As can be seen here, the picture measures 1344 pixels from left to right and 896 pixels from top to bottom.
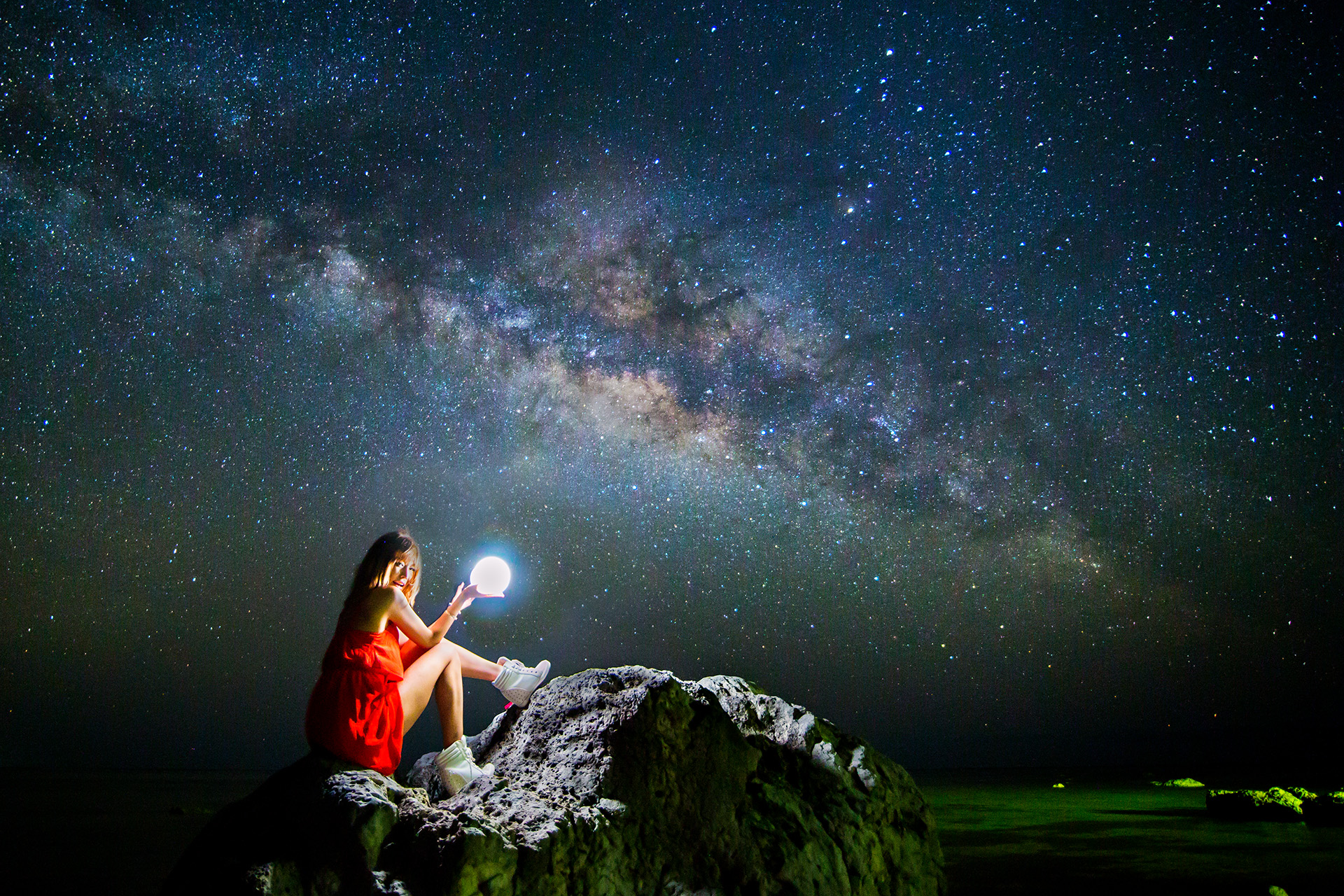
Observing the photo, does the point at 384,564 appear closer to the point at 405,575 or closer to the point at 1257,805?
the point at 405,575

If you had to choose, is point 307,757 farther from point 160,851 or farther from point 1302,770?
point 1302,770

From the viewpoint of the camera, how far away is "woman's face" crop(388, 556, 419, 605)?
452 centimetres

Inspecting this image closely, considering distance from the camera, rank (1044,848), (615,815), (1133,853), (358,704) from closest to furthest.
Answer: (615,815), (358,704), (1133,853), (1044,848)

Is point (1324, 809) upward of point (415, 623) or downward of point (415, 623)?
downward

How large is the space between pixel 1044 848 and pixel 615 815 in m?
11.5

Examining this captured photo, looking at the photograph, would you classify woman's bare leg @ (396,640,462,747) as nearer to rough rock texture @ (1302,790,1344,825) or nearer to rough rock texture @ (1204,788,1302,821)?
rough rock texture @ (1302,790,1344,825)

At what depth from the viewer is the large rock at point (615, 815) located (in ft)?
11.2

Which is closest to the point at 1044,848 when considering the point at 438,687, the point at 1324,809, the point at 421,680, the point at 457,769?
the point at 1324,809

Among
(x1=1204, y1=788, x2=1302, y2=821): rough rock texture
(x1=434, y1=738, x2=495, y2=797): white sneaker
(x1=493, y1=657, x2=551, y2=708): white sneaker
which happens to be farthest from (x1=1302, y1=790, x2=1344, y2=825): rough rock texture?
(x1=434, y1=738, x2=495, y2=797): white sneaker

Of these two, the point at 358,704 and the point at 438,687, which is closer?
the point at 358,704

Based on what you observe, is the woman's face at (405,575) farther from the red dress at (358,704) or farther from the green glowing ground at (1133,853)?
the green glowing ground at (1133,853)

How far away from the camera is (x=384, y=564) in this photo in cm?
446

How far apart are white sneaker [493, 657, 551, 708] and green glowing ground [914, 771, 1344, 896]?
6.34 m

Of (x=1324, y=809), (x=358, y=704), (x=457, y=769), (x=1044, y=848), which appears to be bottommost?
(x=1044, y=848)
